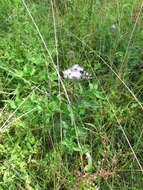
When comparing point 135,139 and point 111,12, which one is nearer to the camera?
point 135,139

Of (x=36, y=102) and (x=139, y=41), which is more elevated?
(x=139, y=41)

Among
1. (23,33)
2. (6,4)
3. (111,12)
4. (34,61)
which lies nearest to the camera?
(34,61)

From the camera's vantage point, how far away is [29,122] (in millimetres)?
1145

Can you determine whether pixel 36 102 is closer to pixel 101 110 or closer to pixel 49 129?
pixel 49 129

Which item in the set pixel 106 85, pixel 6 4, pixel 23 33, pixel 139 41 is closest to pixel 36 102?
pixel 106 85

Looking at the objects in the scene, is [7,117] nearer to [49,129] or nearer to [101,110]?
[49,129]

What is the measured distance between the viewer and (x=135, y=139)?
115 centimetres

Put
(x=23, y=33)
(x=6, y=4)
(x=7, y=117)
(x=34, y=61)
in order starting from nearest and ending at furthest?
(x=7, y=117), (x=34, y=61), (x=23, y=33), (x=6, y=4)

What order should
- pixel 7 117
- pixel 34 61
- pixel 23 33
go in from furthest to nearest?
pixel 23 33, pixel 34 61, pixel 7 117

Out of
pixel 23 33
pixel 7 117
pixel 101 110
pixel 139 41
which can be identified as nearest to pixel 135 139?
pixel 101 110

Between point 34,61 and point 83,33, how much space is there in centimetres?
46

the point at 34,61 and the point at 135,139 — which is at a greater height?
the point at 34,61

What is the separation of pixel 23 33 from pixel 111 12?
29.1 inches

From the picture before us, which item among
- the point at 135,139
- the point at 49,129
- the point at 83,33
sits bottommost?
the point at 135,139
